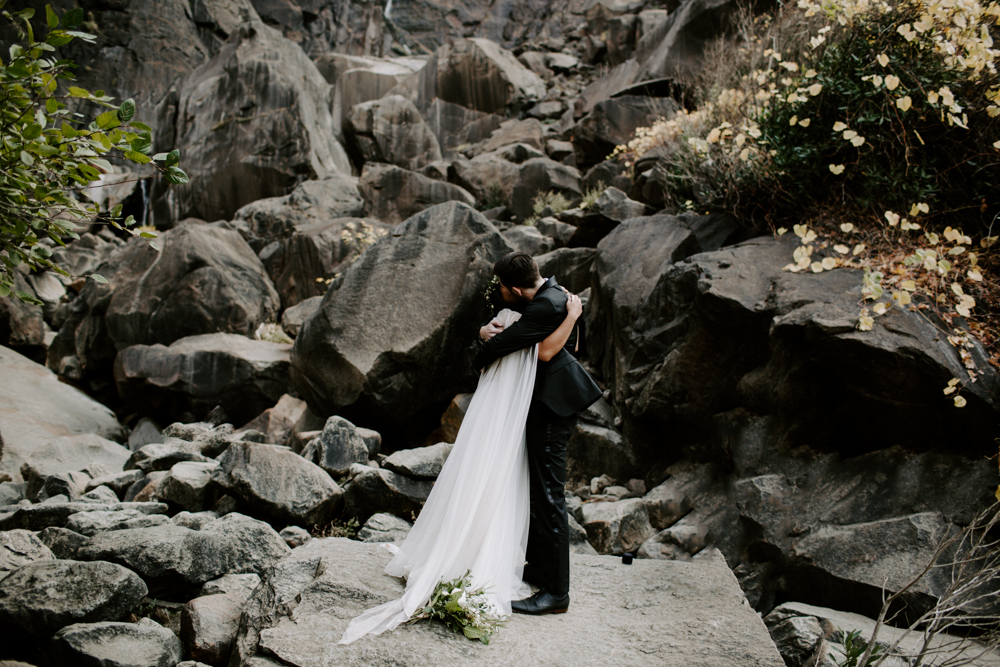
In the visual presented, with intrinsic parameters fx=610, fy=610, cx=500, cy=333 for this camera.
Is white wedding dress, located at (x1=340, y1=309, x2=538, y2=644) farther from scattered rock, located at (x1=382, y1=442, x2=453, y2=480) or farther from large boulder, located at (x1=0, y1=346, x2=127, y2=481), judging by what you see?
large boulder, located at (x1=0, y1=346, x2=127, y2=481)

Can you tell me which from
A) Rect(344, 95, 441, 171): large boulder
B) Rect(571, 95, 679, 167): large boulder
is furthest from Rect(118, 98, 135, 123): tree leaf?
Rect(344, 95, 441, 171): large boulder

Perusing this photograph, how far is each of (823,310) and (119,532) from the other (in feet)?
20.1

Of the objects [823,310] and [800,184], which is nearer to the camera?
[823,310]

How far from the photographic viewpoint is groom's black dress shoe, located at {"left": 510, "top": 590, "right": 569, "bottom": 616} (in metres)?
3.77

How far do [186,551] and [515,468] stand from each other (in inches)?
105

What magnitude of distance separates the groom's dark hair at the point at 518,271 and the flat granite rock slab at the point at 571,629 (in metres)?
2.09

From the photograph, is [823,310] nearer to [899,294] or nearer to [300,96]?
[899,294]

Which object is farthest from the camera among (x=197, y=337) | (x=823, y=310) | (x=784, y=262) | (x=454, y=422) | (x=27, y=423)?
(x=197, y=337)

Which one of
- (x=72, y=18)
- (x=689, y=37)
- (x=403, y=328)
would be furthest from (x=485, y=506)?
(x=689, y=37)

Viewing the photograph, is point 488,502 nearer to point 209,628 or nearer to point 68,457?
point 209,628

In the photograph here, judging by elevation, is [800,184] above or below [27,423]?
above

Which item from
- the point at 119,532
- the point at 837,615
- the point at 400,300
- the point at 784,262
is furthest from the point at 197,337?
the point at 837,615

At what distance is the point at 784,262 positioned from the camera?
6328mm

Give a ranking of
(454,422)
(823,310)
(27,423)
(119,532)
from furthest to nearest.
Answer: (27,423) < (454,422) < (823,310) < (119,532)
